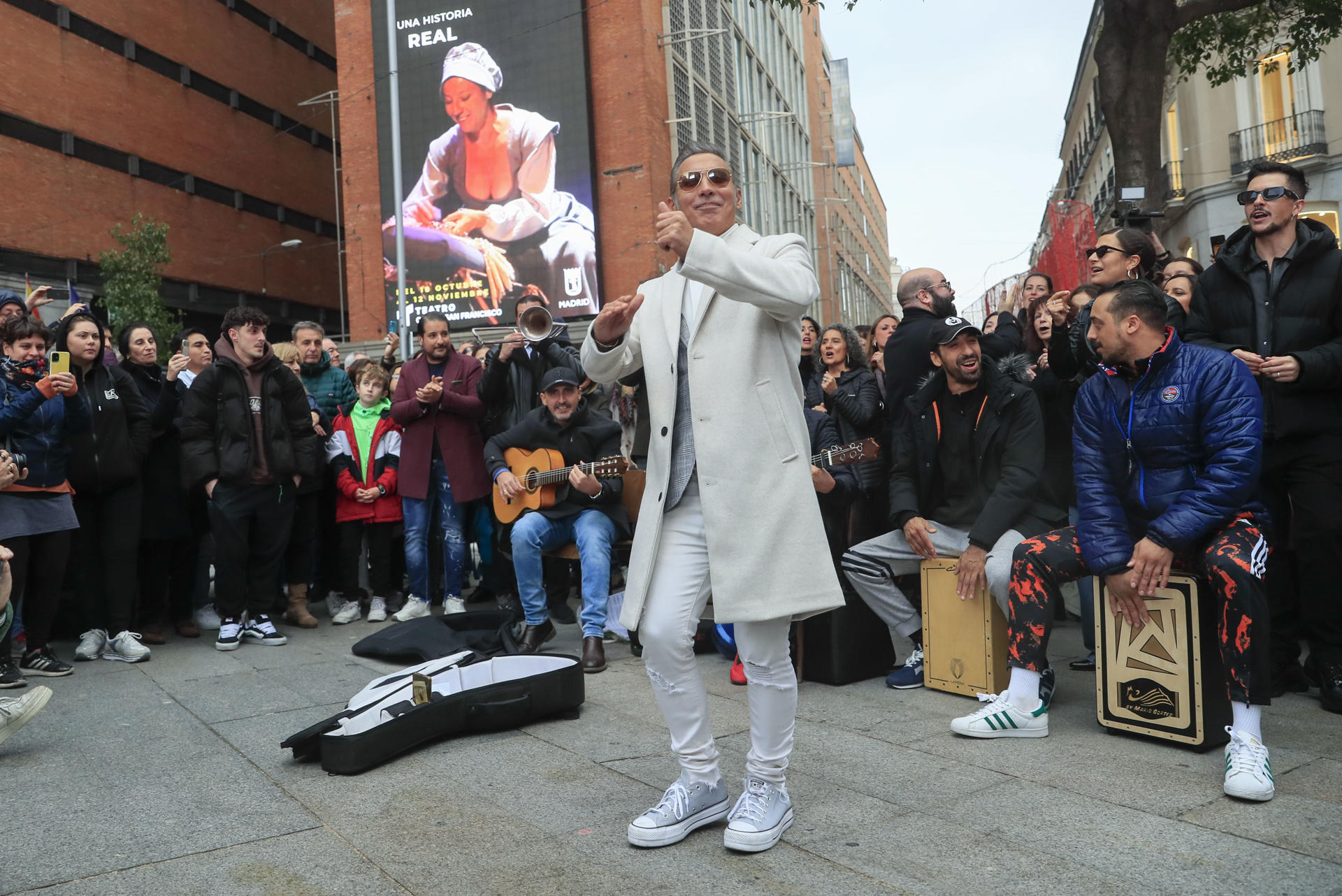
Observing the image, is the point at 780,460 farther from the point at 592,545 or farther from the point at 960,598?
the point at 592,545

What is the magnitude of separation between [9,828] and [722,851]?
2.53 meters

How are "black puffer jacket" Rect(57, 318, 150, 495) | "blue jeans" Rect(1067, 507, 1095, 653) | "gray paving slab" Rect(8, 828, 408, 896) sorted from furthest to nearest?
"black puffer jacket" Rect(57, 318, 150, 495)
"blue jeans" Rect(1067, 507, 1095, 653)
"gray paving slab" Rect(8, 828, 408, 896)

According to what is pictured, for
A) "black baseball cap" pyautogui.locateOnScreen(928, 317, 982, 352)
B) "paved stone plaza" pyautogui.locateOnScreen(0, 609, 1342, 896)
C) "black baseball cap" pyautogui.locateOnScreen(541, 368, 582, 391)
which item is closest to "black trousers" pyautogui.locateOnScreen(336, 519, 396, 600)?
"black baseball cap" pyautogui.locateOnScreen(541, 368, 582, 391)

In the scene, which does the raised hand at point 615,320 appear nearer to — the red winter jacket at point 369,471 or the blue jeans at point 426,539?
the blue jeans at point 426,539

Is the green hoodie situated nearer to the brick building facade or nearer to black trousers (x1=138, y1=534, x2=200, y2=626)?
black trousers (x1=138, y1=534, x2=200, y2=626)

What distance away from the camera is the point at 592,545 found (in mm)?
6777

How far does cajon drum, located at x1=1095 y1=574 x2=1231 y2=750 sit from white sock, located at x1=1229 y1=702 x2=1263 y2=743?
279 mm

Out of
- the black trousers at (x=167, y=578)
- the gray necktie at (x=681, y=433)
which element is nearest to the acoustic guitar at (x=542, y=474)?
the black trousers at (x=167, y=578)

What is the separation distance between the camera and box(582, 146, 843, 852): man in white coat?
11.0ft

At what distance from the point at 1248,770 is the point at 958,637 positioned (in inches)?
70.5

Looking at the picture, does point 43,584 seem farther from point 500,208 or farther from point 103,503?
point 500,208

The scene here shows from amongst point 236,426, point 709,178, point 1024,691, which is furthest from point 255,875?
point 236,426

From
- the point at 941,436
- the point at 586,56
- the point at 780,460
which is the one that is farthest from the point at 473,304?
the point at 780,460

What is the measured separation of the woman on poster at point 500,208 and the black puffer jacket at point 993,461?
24724 mm
